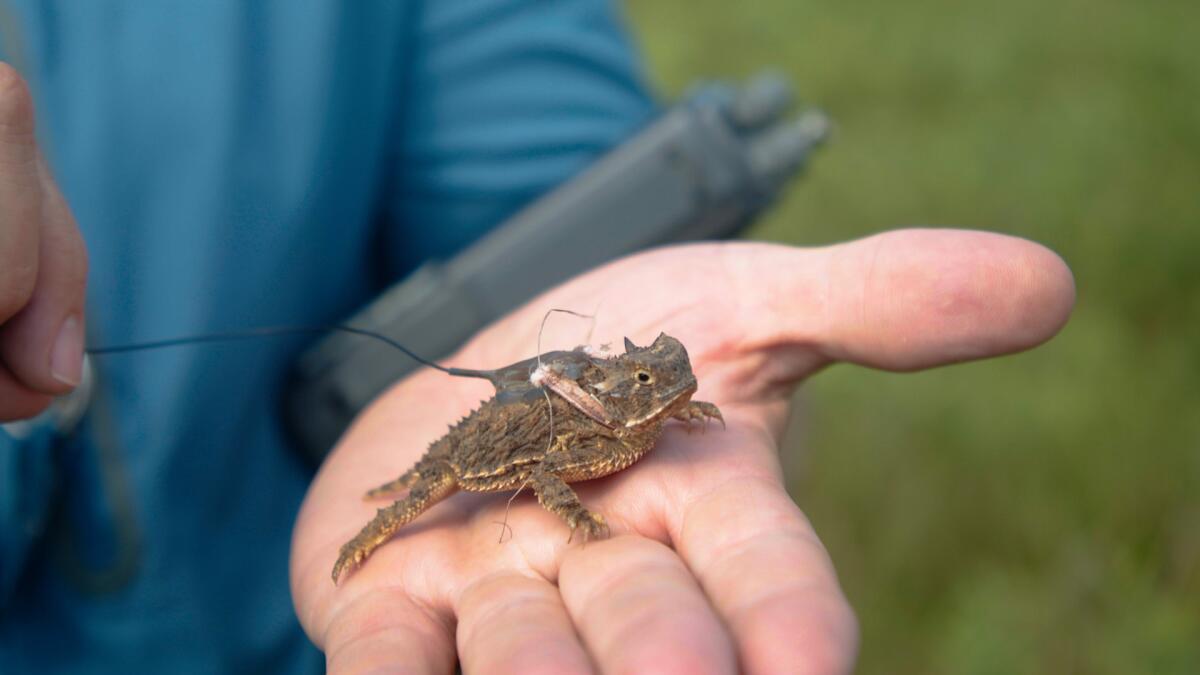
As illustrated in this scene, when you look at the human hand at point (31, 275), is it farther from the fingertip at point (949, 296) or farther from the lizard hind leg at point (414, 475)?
the fingertip at point (949, 296)

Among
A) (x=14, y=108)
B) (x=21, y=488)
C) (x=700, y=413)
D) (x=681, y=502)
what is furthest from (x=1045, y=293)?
(x=21, y=488)

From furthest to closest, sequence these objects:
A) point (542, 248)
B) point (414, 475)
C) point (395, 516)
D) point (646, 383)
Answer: point (542, 248) → point (414, 475) → point (395, 516) → point (646, 383)

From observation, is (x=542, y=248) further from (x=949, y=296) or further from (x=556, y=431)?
(x=949, y=296)

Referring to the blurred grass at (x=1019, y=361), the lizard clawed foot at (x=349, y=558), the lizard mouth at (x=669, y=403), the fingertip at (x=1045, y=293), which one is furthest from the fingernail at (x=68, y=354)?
the blurred grass at (x=1019, y=361)

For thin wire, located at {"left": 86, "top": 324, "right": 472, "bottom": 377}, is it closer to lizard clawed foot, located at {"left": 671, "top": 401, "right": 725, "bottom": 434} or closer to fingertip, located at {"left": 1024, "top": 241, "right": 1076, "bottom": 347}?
lizard clawed foot, located at {"left": 671, "top": 401, "right": 725, "bottom": 434}

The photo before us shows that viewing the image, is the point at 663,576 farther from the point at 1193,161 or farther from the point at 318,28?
the point at 1193,161

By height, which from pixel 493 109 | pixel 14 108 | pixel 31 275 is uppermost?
pixel 14 108

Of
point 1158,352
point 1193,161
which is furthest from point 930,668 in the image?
point 1193,161
